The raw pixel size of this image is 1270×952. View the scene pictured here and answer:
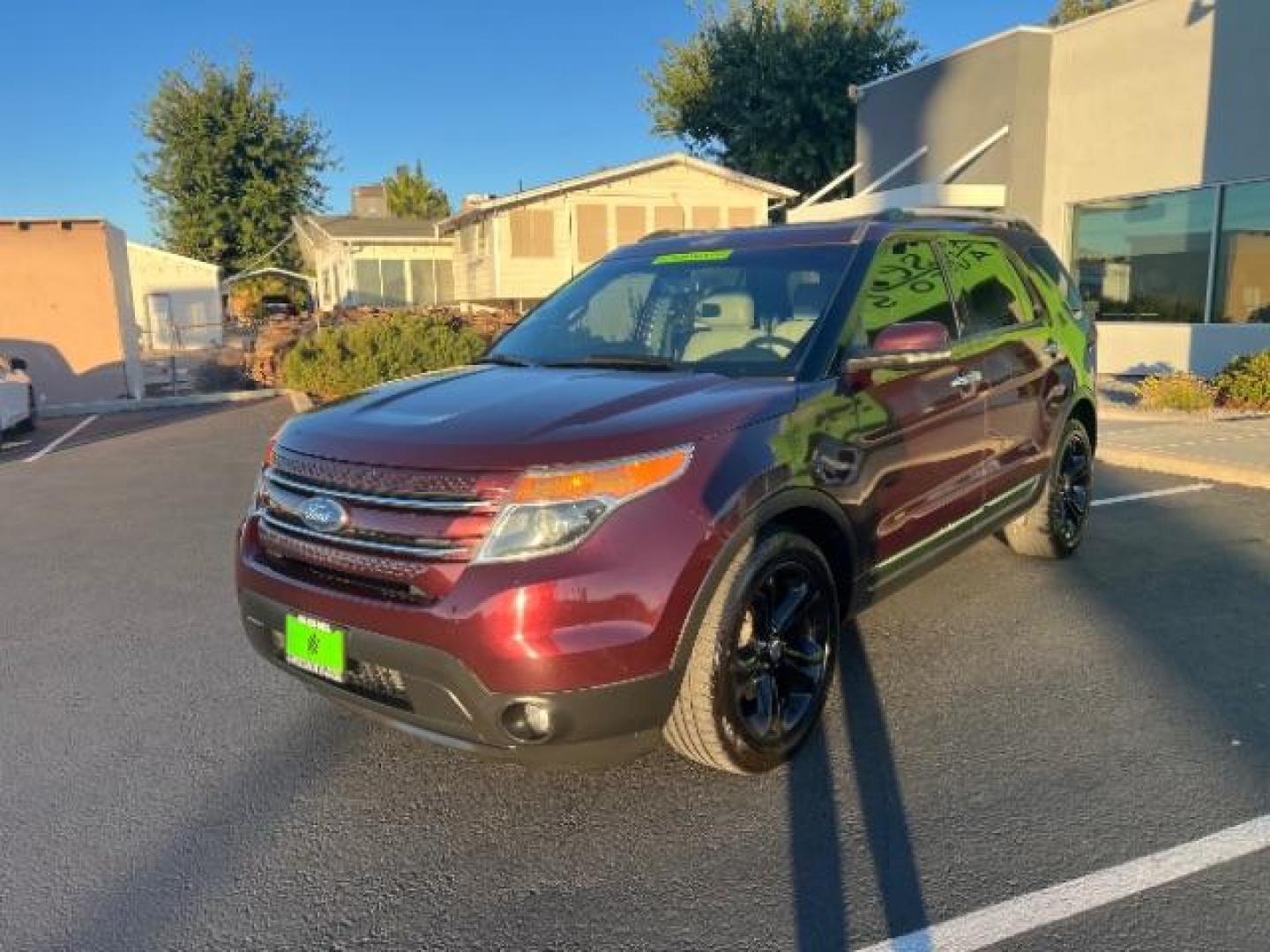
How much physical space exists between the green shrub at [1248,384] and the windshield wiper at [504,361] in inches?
370

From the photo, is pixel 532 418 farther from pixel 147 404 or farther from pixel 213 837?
pixel 147 404

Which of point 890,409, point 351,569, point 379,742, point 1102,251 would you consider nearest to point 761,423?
point 890,409

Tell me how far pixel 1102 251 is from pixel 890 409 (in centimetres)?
1269

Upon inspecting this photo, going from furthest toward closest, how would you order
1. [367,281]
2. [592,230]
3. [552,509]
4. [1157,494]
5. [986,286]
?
[367,281]
[592,230]
[1157,494]
[986,286]
[552,509]

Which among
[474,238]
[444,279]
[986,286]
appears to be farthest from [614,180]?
[986,286]

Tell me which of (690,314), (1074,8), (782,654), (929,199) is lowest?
(782,654)

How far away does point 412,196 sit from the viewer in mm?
59344

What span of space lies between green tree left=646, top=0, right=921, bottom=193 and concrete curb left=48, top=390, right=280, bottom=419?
19959 mm

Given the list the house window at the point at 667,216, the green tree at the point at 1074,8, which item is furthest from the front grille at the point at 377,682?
the green tree at the point at 1074,8

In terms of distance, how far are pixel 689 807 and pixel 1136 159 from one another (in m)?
13.6

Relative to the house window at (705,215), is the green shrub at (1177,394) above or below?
below

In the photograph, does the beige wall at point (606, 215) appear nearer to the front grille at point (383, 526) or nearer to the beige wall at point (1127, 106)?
the beige wall at point (1127, 106)

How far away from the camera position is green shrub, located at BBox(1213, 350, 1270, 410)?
10102 millimetres

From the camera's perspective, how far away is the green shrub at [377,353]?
13.2 m
